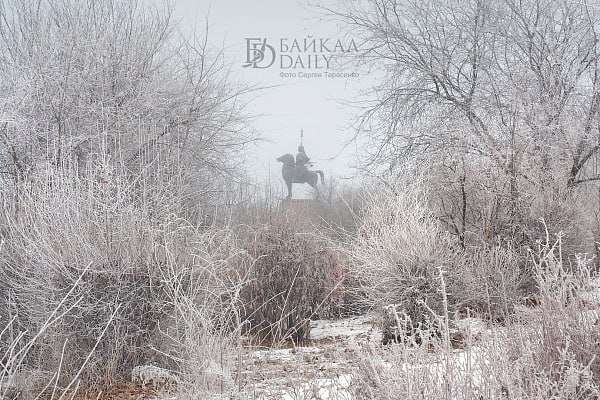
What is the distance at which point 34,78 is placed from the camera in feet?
33.3

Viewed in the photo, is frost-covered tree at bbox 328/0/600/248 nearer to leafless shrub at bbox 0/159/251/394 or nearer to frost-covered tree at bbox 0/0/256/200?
frost-covered tree at bbox 0/0/256/200

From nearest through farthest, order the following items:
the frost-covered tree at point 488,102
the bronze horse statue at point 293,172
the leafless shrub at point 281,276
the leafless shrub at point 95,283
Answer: the leafless shrub at point 95,283 → the leafless shrub at point 281,276 → the frost-covered tree at point 488,102 → the bronze horse statue at point 293,172

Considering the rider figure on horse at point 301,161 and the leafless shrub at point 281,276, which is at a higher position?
the rider figure on horse at point 301,161

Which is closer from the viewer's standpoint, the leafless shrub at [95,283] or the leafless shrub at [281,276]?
the leafless shrub at [95,283]

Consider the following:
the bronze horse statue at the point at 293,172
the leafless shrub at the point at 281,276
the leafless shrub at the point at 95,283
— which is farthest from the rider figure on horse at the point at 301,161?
the leafless shrub at the point at 95,283

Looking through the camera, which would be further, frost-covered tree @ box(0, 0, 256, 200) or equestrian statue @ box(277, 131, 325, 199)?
equestrian statue @ box(277, 131, 325, 199)

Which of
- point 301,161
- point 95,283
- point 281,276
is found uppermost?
point 301,161

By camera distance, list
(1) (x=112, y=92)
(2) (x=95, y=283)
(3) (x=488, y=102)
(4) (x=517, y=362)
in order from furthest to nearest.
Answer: (3) (x=488, y=102) → (1) (x=112, y=92) → (2) (x=95, y=283) → (4) (x=517, y=362)

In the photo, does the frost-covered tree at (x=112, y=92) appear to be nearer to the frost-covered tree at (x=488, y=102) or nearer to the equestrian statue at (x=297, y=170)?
the frost-covered tree at (x=488, y=102)

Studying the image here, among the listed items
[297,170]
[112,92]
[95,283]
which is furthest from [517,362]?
[297,170]

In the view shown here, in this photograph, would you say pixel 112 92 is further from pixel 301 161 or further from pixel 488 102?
pixel 301 161

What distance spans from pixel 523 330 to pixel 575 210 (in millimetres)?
7061

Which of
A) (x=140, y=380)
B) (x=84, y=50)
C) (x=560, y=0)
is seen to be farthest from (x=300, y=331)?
(x=560, y=0)

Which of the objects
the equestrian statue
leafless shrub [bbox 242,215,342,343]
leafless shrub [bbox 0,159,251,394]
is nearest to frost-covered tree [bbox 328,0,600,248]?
leafless shrub [bbox 242,215,342,343]
